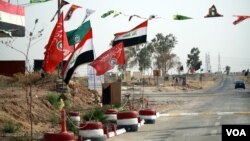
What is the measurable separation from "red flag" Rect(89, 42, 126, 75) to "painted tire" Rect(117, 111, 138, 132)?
4.06 m

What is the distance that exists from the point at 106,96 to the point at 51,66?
9.33 meters

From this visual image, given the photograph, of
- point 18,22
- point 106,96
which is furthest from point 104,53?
point 18,22

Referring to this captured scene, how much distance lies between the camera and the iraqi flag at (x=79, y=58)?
54.3 feet

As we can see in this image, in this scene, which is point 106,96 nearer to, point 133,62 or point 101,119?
point 101,119

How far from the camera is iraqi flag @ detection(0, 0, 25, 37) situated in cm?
1760

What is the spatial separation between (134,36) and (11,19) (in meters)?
7.49

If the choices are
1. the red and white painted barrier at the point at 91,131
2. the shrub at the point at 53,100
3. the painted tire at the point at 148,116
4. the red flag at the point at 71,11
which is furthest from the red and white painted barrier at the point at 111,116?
the red flag at the point at 71,11

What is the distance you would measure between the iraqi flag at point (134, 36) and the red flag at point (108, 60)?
716 mm

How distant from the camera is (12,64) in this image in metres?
30.1

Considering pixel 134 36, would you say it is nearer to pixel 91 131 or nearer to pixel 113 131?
pixel 113 131

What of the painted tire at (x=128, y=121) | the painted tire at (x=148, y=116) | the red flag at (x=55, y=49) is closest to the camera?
the red flag at (x=55, y=49)

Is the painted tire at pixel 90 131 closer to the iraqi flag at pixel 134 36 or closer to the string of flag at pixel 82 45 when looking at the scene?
the string of flag at pixel 82 45

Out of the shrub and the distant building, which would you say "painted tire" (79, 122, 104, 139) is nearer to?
the shrub

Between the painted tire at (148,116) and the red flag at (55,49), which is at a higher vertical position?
the red flag at (55,49)
